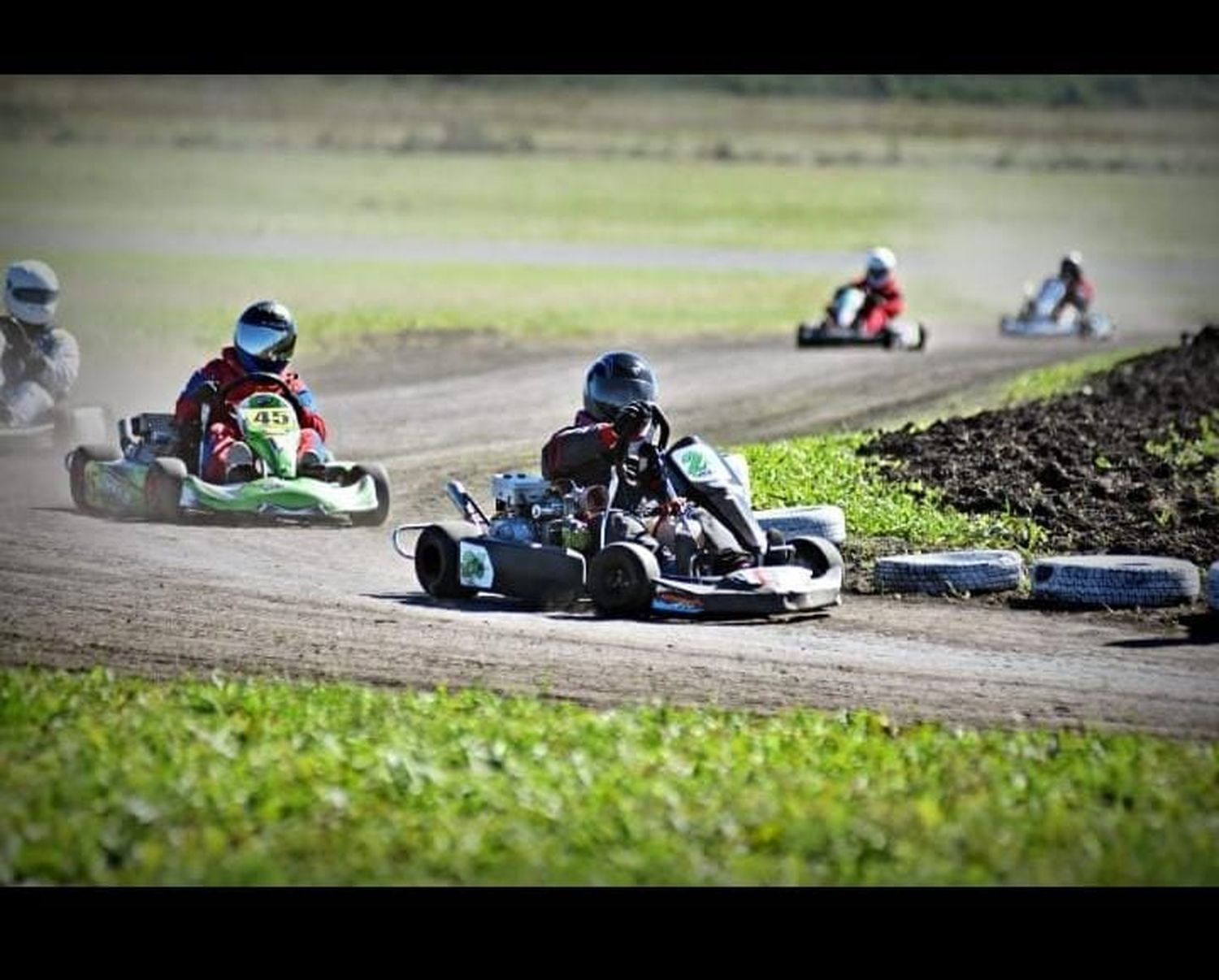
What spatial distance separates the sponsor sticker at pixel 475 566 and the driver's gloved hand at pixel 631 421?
0.90 meters

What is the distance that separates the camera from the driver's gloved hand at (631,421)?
11031mm

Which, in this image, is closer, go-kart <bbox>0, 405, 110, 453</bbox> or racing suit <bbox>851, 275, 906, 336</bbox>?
go-kart <bbox>0, 405, 110, 453</bbox>

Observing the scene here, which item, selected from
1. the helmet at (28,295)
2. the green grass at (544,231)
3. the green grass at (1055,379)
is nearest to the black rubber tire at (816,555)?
the helmet at (28,295)

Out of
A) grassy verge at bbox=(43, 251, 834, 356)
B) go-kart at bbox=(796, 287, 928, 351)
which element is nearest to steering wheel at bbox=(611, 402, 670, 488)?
grassy verge at bbox=(43, 251, 834, 356)

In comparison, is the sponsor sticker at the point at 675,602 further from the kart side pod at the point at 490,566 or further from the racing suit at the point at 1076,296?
the racing suit at the point at 1076,296

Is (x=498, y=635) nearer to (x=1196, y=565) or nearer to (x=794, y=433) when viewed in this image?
(x=1196, y=565)

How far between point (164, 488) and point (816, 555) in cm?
451

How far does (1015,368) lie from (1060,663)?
16212mm

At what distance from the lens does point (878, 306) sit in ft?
89.5

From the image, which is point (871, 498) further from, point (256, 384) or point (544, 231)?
point (544, 231)

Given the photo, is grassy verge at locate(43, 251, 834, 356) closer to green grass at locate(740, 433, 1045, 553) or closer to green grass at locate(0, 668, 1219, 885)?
green grass at locate(740, 433, 1045, 553)

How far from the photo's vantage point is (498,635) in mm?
10211

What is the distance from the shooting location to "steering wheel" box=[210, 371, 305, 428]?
543 inches
